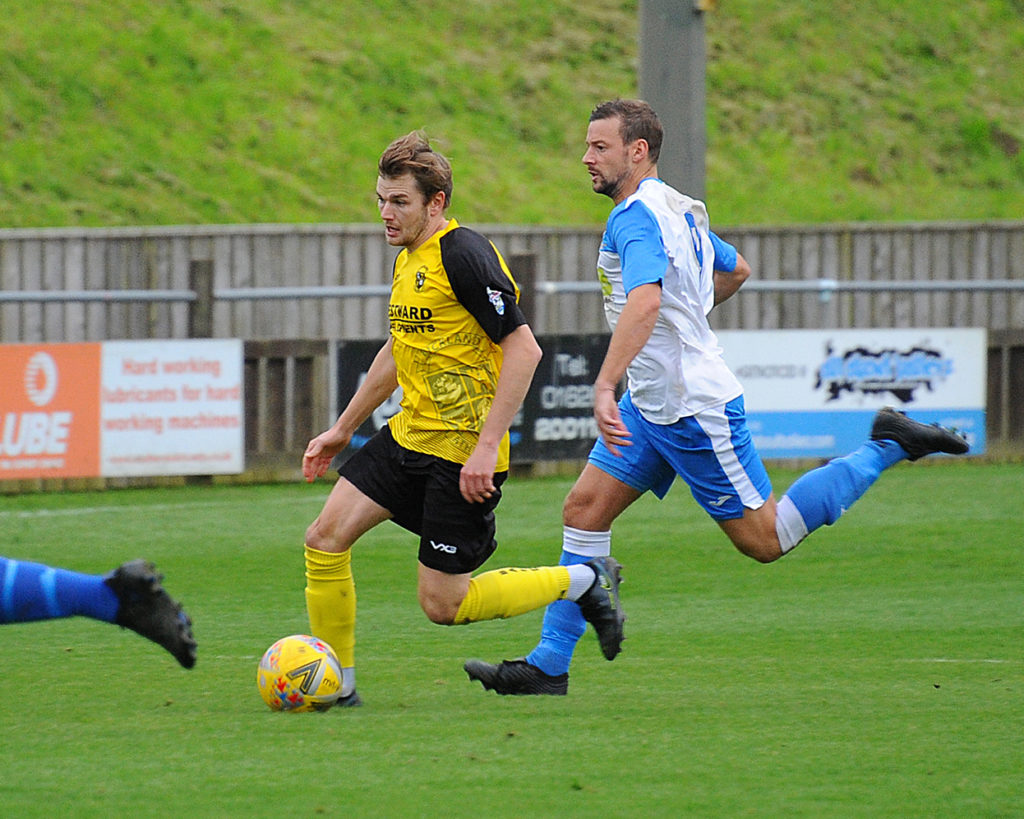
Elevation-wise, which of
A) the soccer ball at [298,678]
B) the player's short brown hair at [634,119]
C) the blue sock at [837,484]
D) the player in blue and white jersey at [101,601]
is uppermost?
the player's short brown hair at [634,119]

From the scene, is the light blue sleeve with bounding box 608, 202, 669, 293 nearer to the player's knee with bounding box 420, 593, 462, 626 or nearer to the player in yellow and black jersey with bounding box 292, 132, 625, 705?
Answer: the player in yellow and black jersey with bounding box 292, 132, 625, 705

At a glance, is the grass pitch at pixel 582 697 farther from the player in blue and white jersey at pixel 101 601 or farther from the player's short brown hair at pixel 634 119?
the player's short brown hair at pixel 634 119

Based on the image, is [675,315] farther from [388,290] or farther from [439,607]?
[388,290]

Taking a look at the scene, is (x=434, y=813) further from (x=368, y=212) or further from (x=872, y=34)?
(x=872, y=34)

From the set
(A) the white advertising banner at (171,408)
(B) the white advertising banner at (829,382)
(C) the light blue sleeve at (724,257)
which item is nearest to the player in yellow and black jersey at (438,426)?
(C) the light blue sleeve at (724,257)

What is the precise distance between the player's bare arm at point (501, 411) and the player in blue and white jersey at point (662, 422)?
375mm

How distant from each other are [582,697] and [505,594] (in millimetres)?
491

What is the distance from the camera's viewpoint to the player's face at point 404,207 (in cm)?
499

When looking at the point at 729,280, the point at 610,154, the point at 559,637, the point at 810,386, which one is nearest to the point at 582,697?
the point at 559,637

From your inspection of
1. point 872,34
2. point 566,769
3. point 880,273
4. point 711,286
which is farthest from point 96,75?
point 566,769

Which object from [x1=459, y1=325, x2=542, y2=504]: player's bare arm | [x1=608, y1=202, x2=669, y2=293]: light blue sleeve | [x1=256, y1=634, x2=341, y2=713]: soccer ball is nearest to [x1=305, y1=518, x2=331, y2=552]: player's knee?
[x1=256, y1=634, x2=341, y2=713]: soccer ball

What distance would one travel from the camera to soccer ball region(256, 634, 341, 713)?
Answer: 4.96 m

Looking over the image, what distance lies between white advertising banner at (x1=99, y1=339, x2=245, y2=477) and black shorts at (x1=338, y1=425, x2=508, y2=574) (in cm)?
689

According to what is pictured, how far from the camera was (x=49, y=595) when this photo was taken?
14.2 feet
